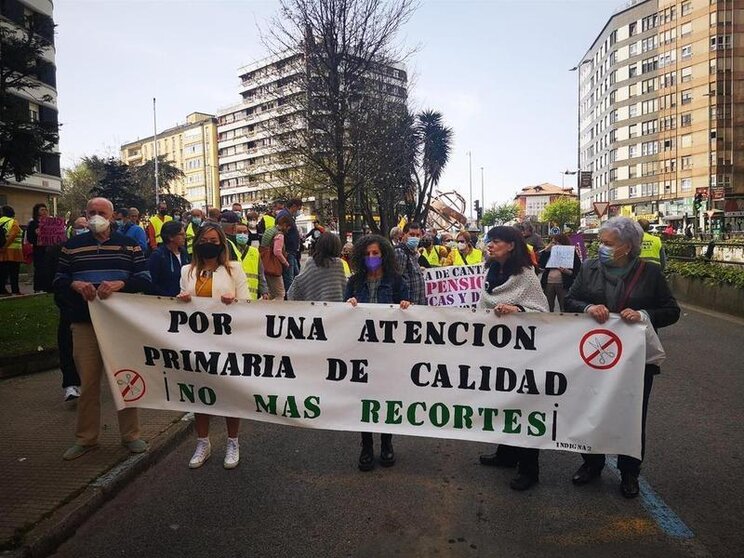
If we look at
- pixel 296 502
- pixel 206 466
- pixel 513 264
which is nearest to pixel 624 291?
pixel 513 264

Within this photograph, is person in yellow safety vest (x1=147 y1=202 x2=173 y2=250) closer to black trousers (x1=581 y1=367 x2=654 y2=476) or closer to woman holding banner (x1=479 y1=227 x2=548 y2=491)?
woman holding banner (x1=479 y1=227 x2=548 y2=491)

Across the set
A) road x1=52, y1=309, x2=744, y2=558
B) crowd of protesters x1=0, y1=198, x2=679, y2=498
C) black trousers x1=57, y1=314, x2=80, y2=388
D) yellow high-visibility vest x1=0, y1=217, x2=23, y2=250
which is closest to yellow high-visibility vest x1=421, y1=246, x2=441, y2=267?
crowd of protesters x1=0, y1=198, x2=679, y2=498

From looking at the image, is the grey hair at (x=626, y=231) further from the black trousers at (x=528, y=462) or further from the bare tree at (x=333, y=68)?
the bare tree at (x=333, y=68)

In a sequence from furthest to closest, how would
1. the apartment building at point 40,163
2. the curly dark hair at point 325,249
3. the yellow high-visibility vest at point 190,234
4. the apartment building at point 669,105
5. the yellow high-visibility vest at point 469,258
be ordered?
the apartment building at point 669,105 → the apartment building at point 40,163 → the yellow high-visibility vest at point 469,258 → the yellow high-visibility vest at point 190,234 → the curly dark hair at point 325,249

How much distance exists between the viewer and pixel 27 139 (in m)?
14.4

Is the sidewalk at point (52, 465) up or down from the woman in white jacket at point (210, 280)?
down

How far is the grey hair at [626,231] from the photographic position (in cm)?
421

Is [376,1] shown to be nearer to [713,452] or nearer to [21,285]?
[21,285]

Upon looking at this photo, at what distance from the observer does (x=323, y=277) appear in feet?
19.4

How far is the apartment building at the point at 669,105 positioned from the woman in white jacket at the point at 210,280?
225ft

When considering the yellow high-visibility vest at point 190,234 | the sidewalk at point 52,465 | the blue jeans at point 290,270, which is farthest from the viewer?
the blue jeans at point 290,270

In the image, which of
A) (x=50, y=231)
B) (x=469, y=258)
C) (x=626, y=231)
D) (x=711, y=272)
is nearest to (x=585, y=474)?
(x=626, y=231)

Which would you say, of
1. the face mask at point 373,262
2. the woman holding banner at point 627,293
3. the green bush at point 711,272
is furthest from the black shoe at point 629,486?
the green bush at point 711,272

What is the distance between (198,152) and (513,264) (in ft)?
383
